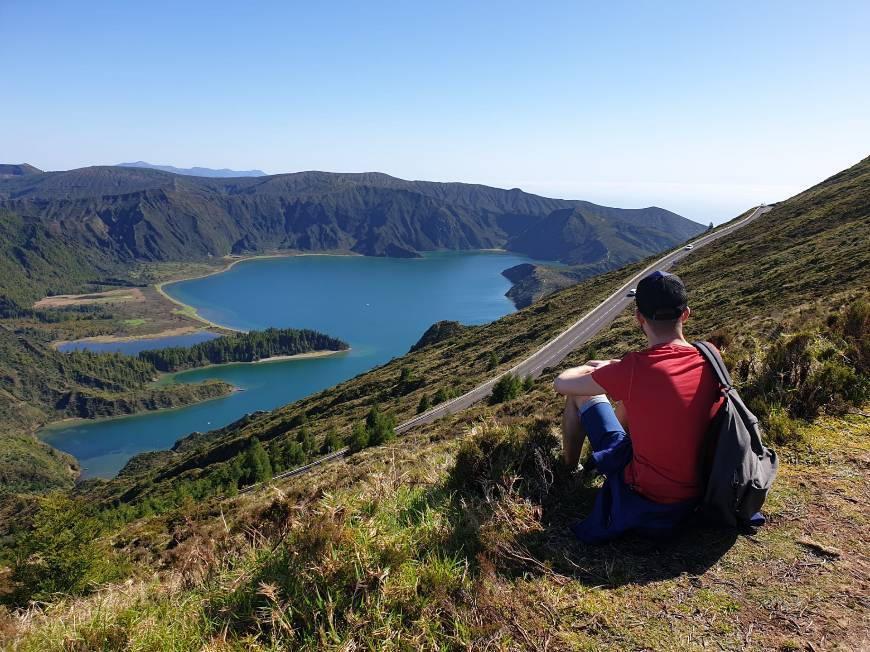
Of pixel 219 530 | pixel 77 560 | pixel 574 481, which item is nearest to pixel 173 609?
pixel 219 530

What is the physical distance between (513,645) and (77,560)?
60.7 feet

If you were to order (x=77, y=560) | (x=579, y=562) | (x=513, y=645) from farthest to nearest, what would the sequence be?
(x=77, y=560) < (x=579, y=562) < (x=513, y=645)

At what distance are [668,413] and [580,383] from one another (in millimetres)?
828

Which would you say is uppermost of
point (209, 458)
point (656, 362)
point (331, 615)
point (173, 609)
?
point (656, 362)

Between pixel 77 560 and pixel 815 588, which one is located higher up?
pixel 815 588

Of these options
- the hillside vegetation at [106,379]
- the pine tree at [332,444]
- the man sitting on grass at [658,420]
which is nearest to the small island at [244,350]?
the hillside vegetation at [106,379]

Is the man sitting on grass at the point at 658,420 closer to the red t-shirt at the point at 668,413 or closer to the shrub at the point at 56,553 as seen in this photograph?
the red t-shirt at the point at 668,413

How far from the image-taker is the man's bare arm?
410 cm

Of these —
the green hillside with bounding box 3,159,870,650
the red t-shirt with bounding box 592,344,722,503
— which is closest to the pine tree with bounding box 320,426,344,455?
the green hillside with bounding box 3,159,870,650

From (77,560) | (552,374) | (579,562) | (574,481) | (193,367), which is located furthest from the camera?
(193,367)

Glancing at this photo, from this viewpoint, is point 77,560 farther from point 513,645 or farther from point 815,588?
point 815,588

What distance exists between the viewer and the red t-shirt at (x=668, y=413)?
3502mm

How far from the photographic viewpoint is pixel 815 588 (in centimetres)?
311

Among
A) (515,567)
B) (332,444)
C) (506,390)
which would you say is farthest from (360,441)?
(515,567)
